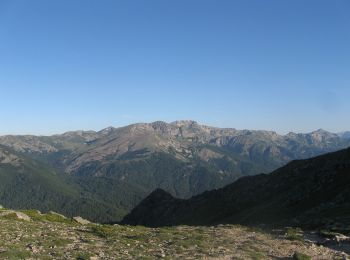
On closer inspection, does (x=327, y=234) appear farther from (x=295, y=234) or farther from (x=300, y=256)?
(x=300, y=256)

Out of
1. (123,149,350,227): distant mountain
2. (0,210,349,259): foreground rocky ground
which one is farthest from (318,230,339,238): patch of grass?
(123,149,350,227): distant mountain

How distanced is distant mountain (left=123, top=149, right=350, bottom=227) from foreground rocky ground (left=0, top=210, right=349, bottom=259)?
1038 centimetres

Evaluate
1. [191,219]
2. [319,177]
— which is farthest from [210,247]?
[191,219]

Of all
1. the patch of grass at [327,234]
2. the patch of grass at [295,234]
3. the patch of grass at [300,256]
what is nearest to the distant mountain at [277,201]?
the patch of grass at [327,234]

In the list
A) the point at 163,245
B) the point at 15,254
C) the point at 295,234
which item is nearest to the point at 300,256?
the point at 163,245

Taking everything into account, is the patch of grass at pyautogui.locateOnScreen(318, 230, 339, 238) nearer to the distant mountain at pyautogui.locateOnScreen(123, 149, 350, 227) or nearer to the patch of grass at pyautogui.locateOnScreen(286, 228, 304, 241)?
the patch of grass at pyautogui.locateOnScreen(286, 228, 304, 241)

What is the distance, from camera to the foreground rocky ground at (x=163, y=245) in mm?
27375

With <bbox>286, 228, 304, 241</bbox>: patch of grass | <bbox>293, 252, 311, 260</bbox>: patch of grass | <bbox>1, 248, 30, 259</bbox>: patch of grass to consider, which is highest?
<bbox>286, 228, 304, 241</bbox>: patch of grass

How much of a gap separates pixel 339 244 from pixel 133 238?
16.1m

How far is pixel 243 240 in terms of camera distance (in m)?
34.7

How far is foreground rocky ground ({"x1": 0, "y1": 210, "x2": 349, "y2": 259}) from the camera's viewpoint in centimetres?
2738

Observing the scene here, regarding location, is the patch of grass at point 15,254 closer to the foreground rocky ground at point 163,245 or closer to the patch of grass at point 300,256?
the foreground rocky ground at point 163,245

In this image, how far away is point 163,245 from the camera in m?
31.9

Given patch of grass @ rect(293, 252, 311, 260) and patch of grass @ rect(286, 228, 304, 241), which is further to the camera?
patch of grass @ rect(286, 228, 304, 241)
